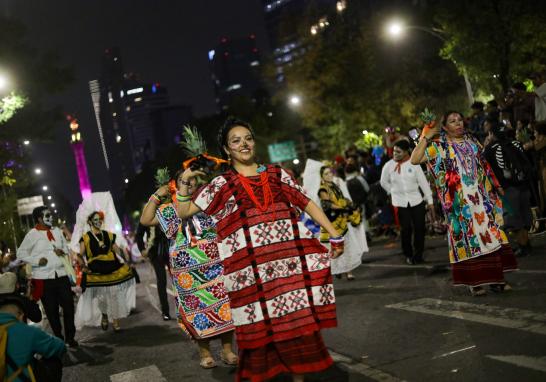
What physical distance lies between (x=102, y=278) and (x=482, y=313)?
6.34 metres

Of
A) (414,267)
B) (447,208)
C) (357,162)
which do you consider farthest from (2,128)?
(447,208)

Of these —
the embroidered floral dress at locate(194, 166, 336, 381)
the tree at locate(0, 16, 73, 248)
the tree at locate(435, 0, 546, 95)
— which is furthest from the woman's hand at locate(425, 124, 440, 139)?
the tree at locate(0, 16, 73, 248)

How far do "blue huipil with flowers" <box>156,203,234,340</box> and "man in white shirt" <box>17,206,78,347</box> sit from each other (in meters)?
3.32

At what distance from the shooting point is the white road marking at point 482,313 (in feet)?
19.2

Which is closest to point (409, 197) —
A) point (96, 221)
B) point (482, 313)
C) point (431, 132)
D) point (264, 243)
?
point (431, 132)

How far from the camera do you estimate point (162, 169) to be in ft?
26.1

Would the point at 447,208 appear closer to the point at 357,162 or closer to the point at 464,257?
the point at 464,257

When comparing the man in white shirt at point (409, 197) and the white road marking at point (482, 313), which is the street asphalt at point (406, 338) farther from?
the man in white shirt at point (409, 197)

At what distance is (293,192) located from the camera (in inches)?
199

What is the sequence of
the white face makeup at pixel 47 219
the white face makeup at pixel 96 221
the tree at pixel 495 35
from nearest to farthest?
the white face makeup at pixel 47 219 < the white face makeup at pixel 96 221 < the tree at pixel 495 35

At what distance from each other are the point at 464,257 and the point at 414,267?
11.0 feet

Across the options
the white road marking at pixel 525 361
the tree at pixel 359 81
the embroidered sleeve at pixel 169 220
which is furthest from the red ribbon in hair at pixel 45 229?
the tree at pixel 359 81

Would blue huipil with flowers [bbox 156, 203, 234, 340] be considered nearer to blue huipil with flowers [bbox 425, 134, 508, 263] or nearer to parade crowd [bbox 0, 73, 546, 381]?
parade crowd [bbox 0, 73, 546, 381]

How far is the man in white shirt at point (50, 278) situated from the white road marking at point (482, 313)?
463 cm
